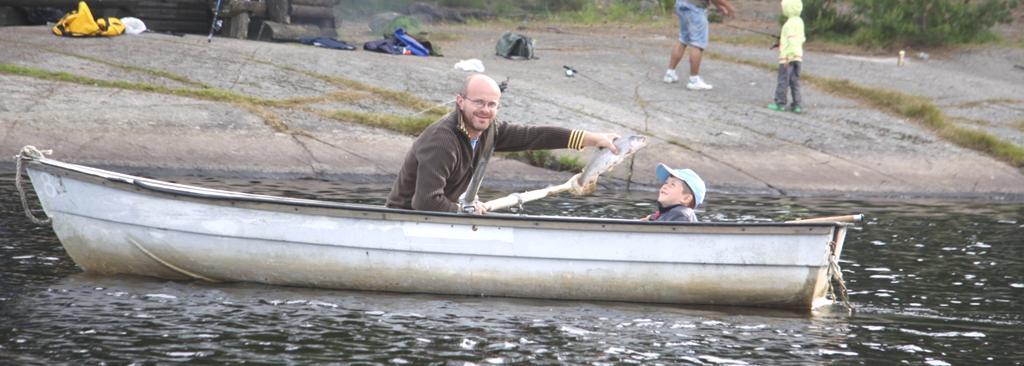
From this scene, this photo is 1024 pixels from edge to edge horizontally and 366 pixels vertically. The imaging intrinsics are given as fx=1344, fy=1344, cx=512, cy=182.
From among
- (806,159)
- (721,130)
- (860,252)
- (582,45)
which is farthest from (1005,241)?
(582,45)

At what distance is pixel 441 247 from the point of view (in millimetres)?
8695

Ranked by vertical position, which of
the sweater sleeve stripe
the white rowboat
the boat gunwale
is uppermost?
the sweater sleeve stripe

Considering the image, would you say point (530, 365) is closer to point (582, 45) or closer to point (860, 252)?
point (860, 252)

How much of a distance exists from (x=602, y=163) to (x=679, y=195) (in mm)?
729

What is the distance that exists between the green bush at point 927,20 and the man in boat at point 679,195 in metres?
14.5

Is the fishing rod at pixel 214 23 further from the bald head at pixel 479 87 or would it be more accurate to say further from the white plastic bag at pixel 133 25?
the bald head at pixel 479 87

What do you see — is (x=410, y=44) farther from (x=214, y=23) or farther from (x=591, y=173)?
(x=591, y=173)

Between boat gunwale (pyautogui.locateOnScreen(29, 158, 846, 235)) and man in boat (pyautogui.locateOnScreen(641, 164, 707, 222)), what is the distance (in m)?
0.45

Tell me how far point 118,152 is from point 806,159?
312 inches

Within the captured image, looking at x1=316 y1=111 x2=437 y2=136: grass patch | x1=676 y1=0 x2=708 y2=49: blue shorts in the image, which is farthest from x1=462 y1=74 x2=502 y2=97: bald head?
x1=676 y1=0 x2=708 y2=49: blue shorts

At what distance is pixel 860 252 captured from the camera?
36.9ft

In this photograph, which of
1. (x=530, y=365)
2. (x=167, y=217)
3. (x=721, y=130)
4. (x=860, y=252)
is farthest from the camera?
(x=721, y=130)

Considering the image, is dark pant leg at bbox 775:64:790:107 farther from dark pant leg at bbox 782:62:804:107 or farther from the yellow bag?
the yellow bag

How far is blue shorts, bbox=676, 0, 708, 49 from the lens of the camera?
18188 millimetres
